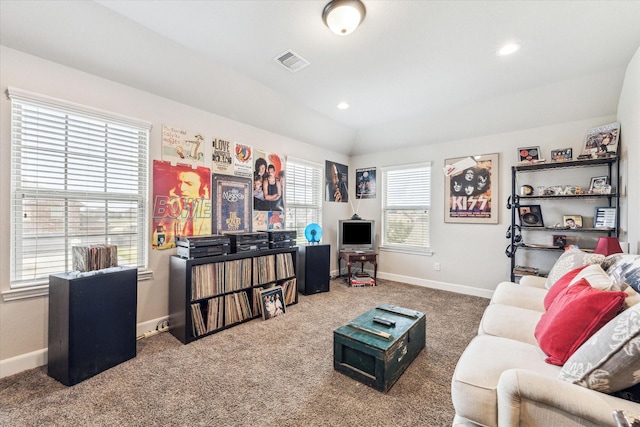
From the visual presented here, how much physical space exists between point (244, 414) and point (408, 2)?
9.42 feet

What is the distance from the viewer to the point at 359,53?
2469 millimetres

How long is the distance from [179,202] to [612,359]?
3235 mm

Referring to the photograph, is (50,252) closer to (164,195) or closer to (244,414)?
(164,195)

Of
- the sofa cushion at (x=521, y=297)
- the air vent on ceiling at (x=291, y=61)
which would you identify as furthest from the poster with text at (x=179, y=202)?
the sofa cushion at (x=521, y=297)

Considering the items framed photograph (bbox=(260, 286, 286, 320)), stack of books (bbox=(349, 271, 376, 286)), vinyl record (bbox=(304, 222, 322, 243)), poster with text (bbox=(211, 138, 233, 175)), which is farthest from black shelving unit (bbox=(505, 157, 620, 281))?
poster with text (bbox=(211, 138, 233, 175))

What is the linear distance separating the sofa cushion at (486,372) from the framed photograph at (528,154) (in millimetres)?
2918

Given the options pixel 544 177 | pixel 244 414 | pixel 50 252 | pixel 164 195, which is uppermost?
pixel 544 177

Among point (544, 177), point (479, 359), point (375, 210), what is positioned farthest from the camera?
point (375, 210)

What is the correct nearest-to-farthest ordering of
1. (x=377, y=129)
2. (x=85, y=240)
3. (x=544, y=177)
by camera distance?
(x=85, y=240)
(x=544, y=177)
(x=377, y=129)

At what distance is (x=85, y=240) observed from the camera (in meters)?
2.31

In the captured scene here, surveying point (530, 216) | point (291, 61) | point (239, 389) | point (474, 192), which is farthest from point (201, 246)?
Answer: point (530, 216)

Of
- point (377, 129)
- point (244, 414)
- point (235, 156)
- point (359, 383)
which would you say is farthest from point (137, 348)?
point (377, 129)

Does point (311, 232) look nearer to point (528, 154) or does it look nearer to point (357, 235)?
point (357, 235)

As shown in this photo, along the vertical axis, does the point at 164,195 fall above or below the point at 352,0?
below
